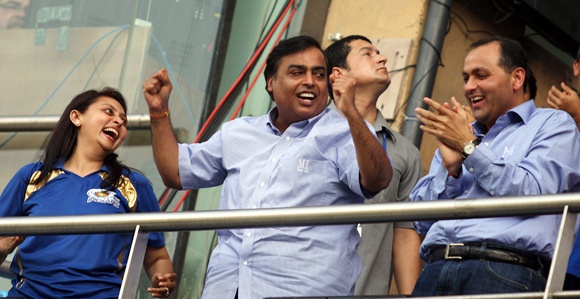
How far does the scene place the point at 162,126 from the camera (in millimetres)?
4879

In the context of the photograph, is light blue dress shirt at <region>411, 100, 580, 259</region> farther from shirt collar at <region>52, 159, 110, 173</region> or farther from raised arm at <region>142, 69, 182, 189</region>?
shirt collar at <region>52, 159, 110, 173</region>

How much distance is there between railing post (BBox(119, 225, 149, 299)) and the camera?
4.03 metres

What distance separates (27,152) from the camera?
7160 millimetres

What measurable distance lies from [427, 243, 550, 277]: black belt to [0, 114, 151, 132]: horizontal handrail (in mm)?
3032

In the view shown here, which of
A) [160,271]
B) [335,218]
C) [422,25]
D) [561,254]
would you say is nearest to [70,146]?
[160,271]

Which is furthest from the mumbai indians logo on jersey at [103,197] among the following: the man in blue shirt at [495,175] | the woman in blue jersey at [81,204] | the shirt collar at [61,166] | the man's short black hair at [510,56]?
the man's short black hair at [510,56]

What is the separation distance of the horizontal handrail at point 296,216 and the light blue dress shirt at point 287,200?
0.58 metres

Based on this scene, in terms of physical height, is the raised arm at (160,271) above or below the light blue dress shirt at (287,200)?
below

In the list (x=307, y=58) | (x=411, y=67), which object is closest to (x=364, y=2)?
(x=411, y=67)

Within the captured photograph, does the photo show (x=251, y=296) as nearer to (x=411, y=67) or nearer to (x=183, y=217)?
(x=183, y=217)

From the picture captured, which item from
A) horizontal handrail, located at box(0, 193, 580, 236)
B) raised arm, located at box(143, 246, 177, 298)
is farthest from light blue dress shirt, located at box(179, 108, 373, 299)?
horizontal handrail, located at box(0, 193, 580, 236)

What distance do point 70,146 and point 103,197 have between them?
0.41 m

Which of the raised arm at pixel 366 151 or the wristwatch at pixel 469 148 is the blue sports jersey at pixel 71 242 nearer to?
the raised arm at pixel 366 151

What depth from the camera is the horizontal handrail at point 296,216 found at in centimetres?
365
